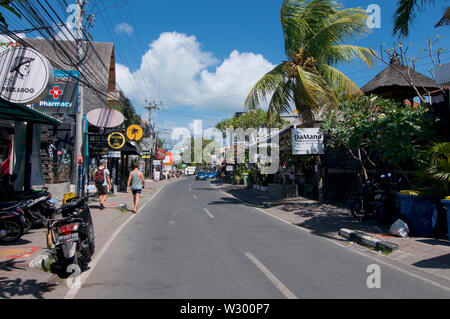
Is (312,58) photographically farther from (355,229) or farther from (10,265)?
(10,265)

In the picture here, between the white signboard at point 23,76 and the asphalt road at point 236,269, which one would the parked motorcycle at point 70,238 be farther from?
the white signboard at point 23,76

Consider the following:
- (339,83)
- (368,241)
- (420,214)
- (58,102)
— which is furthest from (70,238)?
(58,102)

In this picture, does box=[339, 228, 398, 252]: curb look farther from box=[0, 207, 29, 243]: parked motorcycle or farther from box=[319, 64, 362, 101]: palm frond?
box=[0, 207, 29, 243]: parked motorcycle

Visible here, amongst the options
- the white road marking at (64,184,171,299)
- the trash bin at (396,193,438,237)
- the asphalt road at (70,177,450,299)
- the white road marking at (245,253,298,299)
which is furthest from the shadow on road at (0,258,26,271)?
the trash bin at (396,193,438,237)

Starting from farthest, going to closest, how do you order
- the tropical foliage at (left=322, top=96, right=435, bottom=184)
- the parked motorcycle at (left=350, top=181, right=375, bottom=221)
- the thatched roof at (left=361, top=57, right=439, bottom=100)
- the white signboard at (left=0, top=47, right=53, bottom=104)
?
the thatched roof at (left=361, top=57, right=439, bottom=100) < the parked motorcycle at (left=350, top=181, right=375, bottom=221) < the tropical foliage at (left=322, top=96, right=435, bottom=184) < the white signboard at (left=0, top=47, right=53, bottom=104)

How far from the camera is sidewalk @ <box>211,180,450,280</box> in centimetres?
681

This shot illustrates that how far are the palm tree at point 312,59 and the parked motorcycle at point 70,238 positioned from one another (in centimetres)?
1055

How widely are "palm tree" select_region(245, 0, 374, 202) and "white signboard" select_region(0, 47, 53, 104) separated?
952 centimetres

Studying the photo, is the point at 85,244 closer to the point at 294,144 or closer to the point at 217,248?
the point at 217,248

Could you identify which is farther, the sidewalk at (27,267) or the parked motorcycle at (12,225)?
the parked motorcycle at (12,225)

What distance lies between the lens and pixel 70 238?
5.70 meters

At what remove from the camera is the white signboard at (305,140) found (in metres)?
15.2

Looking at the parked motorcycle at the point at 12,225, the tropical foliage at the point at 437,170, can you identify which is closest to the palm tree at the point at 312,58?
the tropical foliage at the point at 437,170

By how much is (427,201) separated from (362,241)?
1.84 meters
